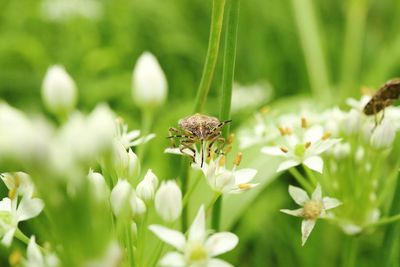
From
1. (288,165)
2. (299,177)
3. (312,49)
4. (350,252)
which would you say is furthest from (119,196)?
(312,49)

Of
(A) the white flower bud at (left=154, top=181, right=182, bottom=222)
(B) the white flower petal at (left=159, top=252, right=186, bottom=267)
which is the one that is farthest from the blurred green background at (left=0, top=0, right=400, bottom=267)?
(B) the white flower petal at (left=159, top=252, right=186, bottom=267)

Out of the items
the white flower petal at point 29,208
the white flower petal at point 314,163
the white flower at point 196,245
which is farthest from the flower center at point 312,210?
the white flower petal at point 29,208

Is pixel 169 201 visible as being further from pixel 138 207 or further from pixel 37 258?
pixel 37 258

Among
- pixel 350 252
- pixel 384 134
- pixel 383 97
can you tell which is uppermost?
pixel 383 97

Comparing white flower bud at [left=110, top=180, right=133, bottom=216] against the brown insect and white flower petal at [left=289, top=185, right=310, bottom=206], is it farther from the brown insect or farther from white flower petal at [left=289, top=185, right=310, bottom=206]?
the brown insect

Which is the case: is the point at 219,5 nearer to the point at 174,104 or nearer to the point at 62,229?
the point at 62,229

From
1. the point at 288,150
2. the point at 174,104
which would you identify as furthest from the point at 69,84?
the point at 174,104
